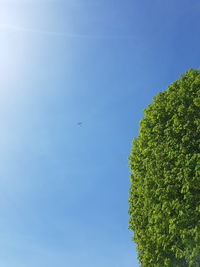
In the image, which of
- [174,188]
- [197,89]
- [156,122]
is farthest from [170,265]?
[197,89]

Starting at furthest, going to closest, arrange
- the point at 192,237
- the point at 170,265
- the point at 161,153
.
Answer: the point at 161,153 < the point at 170,265 < the point at 192,237

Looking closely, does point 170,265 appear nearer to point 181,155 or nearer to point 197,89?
point 181,155

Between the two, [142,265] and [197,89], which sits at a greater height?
[197,89]

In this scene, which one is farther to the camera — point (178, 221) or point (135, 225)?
point (135, 225)

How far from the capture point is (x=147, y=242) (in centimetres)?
2617

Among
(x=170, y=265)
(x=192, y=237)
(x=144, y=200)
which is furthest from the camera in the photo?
(x=144, y=200)

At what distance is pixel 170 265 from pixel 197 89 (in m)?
11.9

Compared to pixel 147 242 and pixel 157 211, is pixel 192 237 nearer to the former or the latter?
pixel 157 211

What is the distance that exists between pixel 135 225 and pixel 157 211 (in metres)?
4.47

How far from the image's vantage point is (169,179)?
24.5 meters

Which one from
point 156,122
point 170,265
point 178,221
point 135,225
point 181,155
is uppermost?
point 156,122

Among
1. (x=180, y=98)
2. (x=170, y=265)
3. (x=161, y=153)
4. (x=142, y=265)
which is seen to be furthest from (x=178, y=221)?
(x=180, y=98)

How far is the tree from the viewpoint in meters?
22.5

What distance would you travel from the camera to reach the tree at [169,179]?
2252 centimetres
